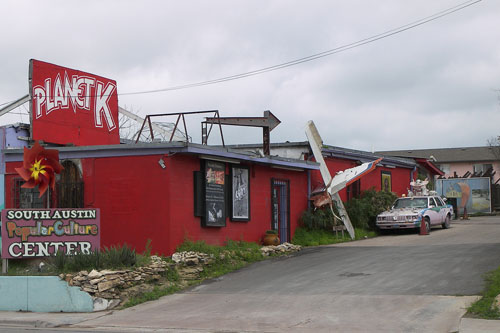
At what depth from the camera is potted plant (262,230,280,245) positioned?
2169 centimetres

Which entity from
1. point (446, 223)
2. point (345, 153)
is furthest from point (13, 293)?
point (446, 223)

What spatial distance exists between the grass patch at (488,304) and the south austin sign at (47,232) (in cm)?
911

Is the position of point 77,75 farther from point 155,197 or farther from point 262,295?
point 262,295

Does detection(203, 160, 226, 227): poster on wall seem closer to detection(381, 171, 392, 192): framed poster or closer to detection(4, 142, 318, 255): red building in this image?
detection(4, 142, 318, 255): red building

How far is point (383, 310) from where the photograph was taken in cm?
1230

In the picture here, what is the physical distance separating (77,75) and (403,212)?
46.0 ft

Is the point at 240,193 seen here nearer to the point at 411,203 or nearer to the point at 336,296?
the point at 336,296

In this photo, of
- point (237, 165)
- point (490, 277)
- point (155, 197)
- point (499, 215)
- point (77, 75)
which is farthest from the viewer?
point (499, 215)

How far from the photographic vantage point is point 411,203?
27406mm

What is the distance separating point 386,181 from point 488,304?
20.4 meters

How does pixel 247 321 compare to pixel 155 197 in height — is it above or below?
below

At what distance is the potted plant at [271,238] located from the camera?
2169 cm

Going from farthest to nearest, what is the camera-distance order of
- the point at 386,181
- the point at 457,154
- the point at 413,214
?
1. the point at 457,154
2. the point at 386,181
3. the point at 413,214

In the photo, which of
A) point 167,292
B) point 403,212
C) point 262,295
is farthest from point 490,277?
point 403,212
